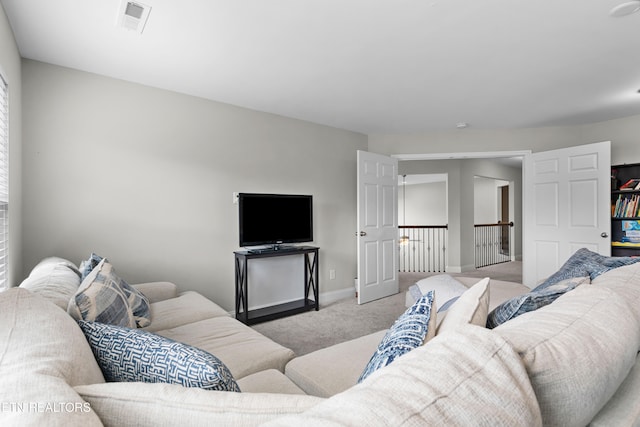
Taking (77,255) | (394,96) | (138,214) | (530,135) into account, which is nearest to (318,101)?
(394,96)

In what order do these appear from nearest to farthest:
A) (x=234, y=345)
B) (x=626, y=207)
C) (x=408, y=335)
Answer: (x=408, y=335)
(x=234, y=345)
(x=626, y=207)

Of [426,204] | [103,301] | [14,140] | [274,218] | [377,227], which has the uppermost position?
[14,140]

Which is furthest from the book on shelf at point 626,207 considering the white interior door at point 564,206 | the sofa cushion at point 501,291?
the sofa cushion at point 501,291

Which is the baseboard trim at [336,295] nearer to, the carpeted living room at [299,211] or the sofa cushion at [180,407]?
the carpeted living room at [299,211]

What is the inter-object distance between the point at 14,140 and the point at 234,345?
2.08 m

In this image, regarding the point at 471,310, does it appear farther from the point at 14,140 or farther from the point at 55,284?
the point at 14,140

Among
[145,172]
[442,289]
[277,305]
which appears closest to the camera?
[442,289]

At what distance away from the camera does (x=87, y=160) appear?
2.79 meters

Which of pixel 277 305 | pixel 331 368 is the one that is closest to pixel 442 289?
pixel 331 368

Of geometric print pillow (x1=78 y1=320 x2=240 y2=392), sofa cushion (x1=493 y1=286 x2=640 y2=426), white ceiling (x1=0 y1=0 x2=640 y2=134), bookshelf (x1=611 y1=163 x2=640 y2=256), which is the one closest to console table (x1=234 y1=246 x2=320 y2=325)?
white ceiling (x1=0 y1=0 x2=640 y2=134)

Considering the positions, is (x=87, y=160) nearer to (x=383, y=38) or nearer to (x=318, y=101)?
(x=318, y=101)

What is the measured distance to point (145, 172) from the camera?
3.06m

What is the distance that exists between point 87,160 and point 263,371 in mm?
2419

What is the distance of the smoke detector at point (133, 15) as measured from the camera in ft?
6.25
